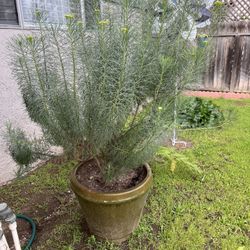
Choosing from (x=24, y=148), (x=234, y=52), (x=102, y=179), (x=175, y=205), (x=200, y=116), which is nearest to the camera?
(x=24, y=148)

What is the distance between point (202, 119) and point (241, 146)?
38.3 inches

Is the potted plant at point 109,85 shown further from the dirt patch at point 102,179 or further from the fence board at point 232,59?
the fence board at point 232,59

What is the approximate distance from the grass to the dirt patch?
41 cm

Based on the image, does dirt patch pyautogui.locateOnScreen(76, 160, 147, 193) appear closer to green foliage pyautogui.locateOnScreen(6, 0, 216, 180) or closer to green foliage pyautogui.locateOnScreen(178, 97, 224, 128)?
green foliage pyautogui.locateOnScreen(6, 0, 216, 180)

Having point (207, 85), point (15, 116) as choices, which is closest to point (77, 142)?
point (15, 116)

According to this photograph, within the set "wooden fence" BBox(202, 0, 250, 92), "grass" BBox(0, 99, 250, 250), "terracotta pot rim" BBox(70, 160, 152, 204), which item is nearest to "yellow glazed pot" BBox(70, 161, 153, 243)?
"terracotta pot rim" BBox(70, 160, 152, 204)

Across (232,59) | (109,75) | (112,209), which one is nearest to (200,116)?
(232,59)

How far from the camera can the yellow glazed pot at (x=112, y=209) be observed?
1.58m

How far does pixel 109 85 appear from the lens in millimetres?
1337

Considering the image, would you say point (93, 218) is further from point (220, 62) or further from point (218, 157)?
point (220, 62)

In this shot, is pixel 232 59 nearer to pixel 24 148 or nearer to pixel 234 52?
pixel 234 52

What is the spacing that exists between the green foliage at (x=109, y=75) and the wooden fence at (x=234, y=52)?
4.32 metres

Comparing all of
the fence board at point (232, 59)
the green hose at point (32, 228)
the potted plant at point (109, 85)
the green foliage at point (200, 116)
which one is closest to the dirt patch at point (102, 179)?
the potted plant at point (109, 85)

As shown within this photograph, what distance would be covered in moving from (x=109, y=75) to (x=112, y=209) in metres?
0.87
